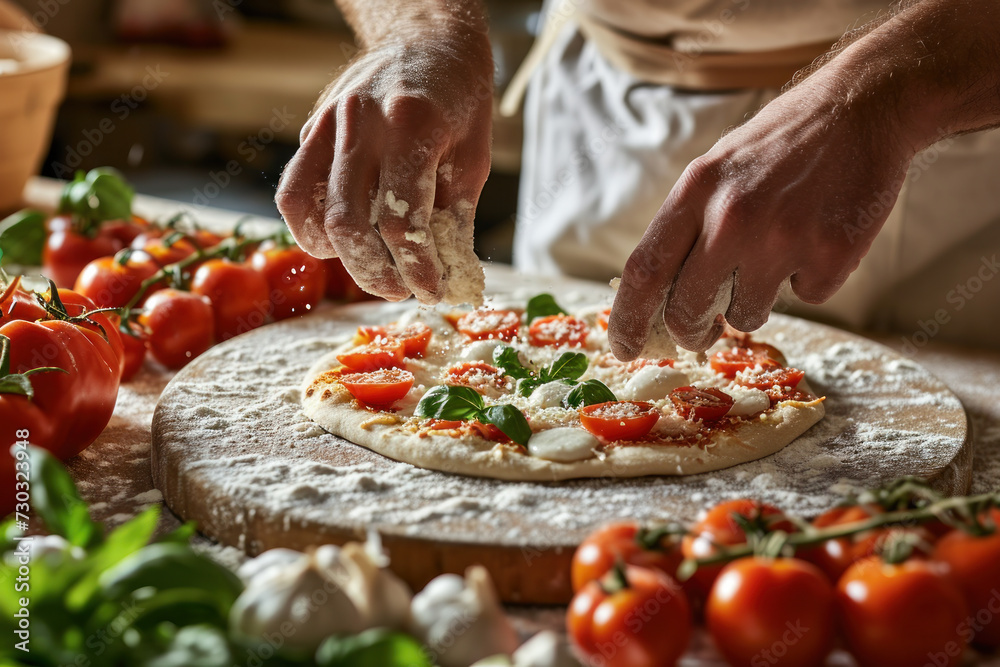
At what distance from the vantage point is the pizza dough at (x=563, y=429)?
153cm

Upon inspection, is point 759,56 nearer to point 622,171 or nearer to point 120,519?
point 622,171

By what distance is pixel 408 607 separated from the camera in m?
1.07

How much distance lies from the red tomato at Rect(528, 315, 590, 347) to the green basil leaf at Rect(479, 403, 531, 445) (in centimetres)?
51

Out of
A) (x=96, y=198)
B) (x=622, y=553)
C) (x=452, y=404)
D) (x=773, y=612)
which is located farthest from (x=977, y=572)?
(x=96, y=198)

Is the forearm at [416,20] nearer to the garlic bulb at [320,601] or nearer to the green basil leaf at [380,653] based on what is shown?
the garlic bulb at [320,601]

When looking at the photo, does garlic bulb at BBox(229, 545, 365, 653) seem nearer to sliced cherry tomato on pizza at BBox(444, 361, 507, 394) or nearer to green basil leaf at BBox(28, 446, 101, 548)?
green basil leaf at BBox(28, 446, 101, 548)

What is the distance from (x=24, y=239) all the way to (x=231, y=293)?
2.13 feet

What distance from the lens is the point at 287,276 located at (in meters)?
2.41

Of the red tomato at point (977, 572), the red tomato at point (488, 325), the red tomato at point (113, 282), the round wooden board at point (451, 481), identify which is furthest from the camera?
the red tomato at point (113, 282)

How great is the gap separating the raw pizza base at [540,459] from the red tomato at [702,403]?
0.16 ft

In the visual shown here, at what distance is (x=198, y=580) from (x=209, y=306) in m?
1.28

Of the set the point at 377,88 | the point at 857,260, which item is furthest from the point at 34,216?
the point at 857,260

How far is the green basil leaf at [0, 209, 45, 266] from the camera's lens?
2.47 m

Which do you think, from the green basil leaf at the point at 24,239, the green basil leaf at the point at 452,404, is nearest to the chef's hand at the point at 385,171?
the green basil leaf at the point at 452,404
